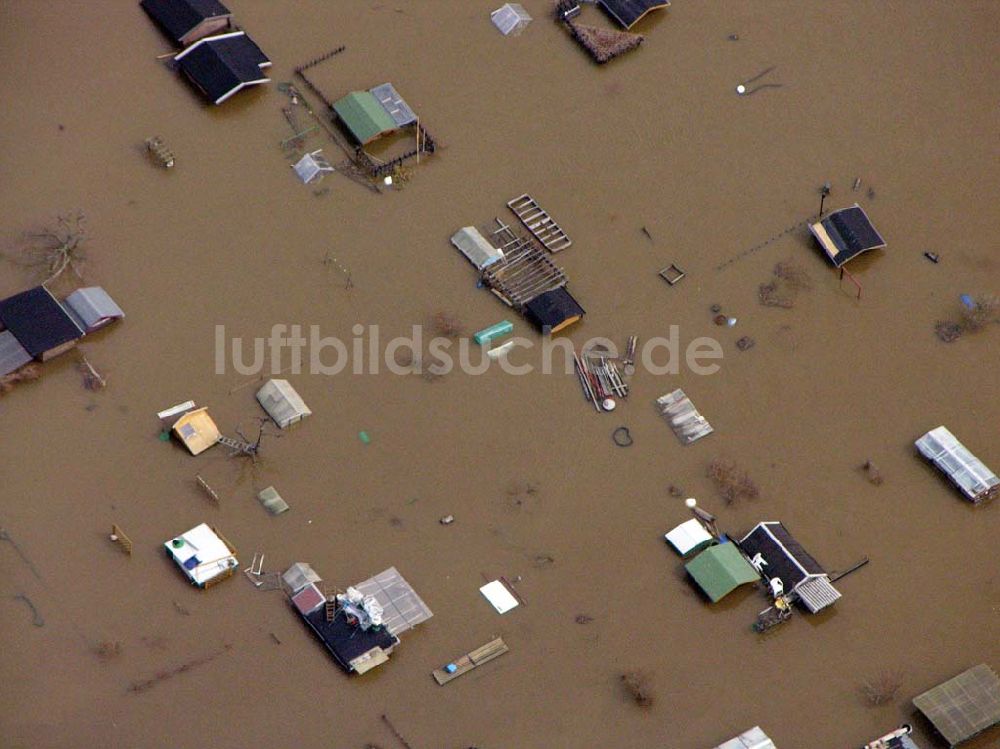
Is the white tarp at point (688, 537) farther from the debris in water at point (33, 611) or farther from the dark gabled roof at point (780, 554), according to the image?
the debris in water at point (33, 611)

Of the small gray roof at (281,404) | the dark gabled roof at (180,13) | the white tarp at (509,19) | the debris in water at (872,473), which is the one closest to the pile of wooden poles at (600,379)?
the debris in water at (872,473)

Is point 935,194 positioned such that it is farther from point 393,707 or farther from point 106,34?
point 106,34

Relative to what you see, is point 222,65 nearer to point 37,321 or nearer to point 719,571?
point 37,321

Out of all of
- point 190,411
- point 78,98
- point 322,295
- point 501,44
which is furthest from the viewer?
point 501,44

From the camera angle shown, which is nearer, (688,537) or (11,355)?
(688,537)

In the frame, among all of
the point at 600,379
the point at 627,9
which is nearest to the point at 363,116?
the point at 627,9

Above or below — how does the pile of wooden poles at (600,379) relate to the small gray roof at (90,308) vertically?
below

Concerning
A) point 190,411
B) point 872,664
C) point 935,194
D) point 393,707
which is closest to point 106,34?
point 190,411
